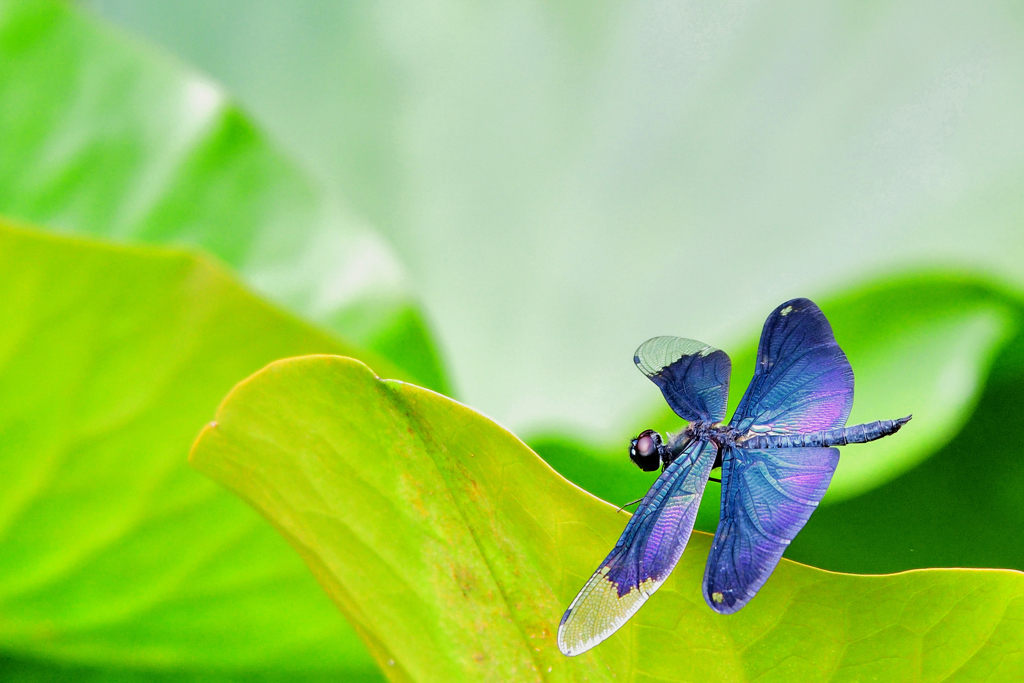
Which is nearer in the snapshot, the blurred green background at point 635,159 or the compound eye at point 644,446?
the compound eye at point 644,446

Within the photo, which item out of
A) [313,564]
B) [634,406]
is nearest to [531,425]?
[634,406]

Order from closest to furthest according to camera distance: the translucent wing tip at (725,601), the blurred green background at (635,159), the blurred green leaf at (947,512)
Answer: the translucent wing tip at (725,601) → the blurred green leaf at (947,512) → the blurred green background at (635,159)

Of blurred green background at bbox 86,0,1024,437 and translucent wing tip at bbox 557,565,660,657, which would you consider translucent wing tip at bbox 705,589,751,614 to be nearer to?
translucent wing tip at bbox 557,565,660,657

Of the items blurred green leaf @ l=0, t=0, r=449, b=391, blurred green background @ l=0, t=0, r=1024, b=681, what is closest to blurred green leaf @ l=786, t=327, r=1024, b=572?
blurred green background @ l=0, t=0, r=1024, b=681

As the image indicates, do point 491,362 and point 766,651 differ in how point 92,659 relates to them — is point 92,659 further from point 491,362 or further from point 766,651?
point 491,362

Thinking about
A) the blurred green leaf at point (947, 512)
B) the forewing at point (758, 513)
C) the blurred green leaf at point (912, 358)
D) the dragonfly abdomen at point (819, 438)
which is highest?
the forewing at point (758, 513)

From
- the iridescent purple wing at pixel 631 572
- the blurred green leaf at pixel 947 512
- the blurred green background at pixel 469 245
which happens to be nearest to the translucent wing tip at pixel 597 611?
the iridescent purple wing at pixel 631 572

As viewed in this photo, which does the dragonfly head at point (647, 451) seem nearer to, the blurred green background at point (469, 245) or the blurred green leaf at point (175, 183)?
the blurred green background at point (469, 245)
